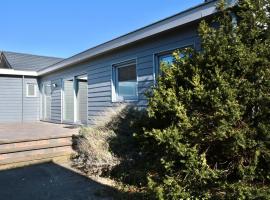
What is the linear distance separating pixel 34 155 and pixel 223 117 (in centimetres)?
468

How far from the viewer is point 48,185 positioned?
15.0 feet

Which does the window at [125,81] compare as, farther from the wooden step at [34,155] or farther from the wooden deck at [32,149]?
the wooden step at [34,155]

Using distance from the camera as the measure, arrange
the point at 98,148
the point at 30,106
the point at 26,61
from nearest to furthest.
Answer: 1. the point at 98,148
2. the point at 30,106
3. the point at 26,61

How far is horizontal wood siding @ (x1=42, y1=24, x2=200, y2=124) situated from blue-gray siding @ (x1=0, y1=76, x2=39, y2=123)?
466 cm

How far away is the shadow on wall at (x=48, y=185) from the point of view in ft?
13.2

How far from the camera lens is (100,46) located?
834 cm

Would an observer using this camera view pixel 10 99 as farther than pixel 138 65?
Yes

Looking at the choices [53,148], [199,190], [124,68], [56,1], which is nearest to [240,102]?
[199,190]

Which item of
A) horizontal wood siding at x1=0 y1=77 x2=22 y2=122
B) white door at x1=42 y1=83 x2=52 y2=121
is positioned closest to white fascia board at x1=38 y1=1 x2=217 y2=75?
white door at x1=42 y1=83 x2=52 y2=121

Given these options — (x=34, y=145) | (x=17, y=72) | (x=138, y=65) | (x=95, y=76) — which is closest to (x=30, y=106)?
(x=17, y=72)

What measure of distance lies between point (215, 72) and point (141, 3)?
8850 mm

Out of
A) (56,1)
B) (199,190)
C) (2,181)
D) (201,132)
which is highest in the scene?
(56,1)

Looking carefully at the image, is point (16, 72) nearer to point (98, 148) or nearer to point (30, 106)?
point (30, 106)

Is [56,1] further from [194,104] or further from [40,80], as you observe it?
[194,104]
